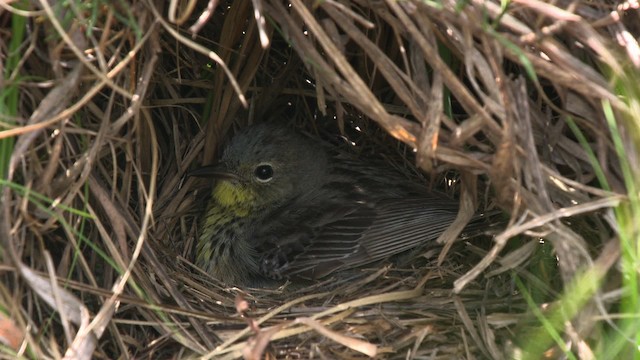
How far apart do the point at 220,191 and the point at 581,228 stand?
104 inches

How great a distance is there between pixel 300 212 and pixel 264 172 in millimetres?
464

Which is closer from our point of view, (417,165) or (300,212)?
(417,165)

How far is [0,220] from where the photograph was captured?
3.90 meters

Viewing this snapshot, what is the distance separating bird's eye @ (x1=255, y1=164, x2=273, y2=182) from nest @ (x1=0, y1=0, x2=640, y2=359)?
149 centimetres

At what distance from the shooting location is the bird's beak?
575 centimetres

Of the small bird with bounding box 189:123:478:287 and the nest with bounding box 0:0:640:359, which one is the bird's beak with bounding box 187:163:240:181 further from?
the nest with bounding box 0:0:640:359

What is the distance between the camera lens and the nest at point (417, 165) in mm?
3850

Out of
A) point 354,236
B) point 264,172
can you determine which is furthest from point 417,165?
point 264,172

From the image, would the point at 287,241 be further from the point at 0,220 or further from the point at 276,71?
the point at 0,220

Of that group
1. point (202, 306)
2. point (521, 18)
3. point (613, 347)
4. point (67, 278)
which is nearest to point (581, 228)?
point (613, 347)

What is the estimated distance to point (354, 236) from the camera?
5.62m

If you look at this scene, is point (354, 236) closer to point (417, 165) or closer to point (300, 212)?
point (300, 212)

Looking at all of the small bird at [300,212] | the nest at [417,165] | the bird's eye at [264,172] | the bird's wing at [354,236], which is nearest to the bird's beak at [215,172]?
the small bird at [300,212]

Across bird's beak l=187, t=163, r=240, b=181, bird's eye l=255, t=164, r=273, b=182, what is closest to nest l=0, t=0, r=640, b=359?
bird's beak l=187, t=163, r=240, b=181
